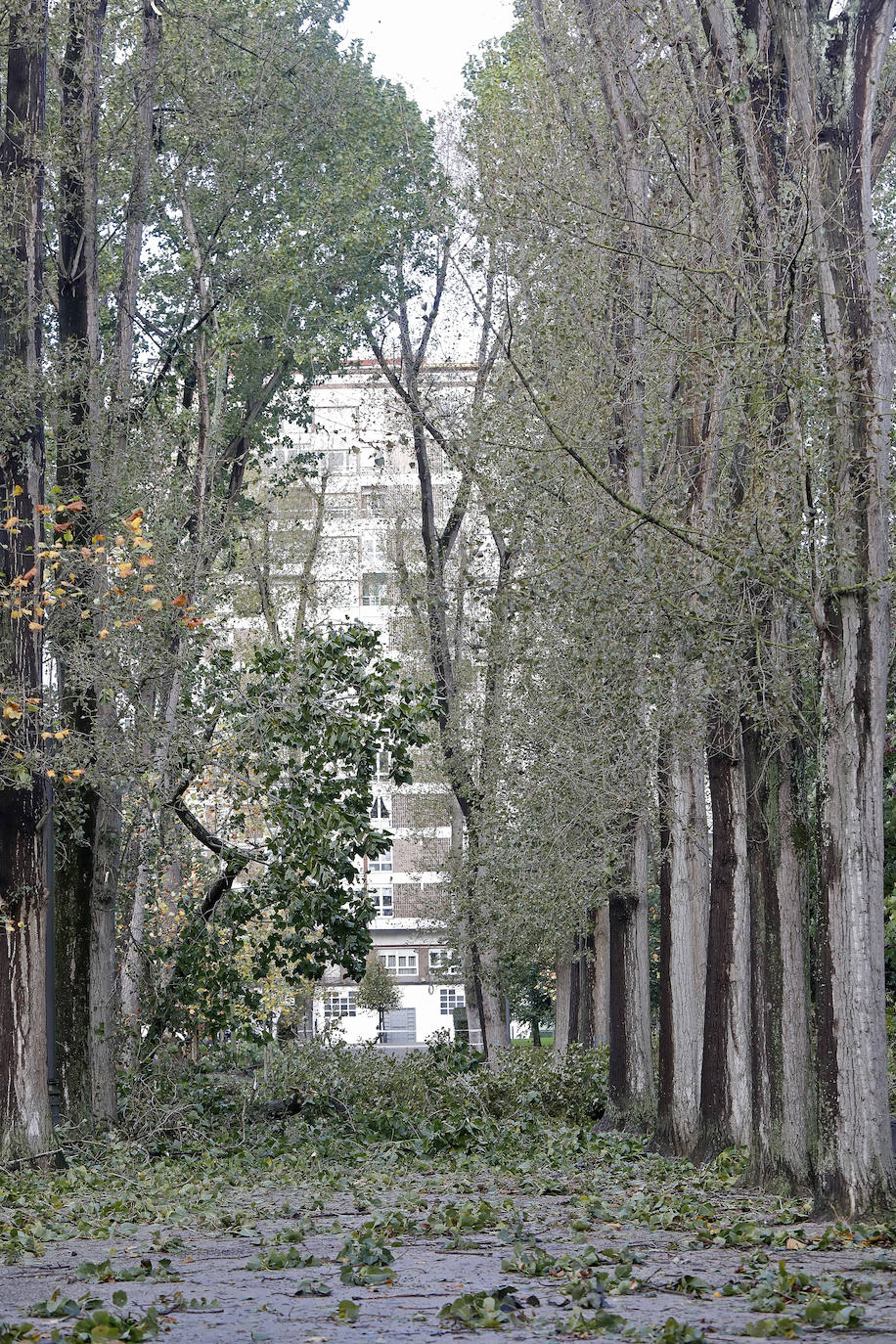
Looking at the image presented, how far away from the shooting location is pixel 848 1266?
7.30 m

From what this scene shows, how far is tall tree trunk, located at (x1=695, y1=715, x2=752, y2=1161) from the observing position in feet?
43.8

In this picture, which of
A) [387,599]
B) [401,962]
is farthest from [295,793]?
[401,962]

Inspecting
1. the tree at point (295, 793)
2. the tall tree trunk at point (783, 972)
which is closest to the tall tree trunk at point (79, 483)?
the tree at point (295, 793)

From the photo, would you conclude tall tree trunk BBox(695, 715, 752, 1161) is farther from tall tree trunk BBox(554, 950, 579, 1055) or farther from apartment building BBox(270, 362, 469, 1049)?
tall tree trunk BBox(554, 950, 579, 1055)

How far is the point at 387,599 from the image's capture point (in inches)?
1148

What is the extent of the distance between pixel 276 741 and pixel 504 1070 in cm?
788

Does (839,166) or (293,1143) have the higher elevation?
(839,166)

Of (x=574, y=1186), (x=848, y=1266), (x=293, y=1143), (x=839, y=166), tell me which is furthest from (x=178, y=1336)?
(x=293, y=1143)

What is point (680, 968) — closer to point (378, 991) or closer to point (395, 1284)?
point (395, 1284)

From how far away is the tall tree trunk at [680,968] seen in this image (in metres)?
15.8

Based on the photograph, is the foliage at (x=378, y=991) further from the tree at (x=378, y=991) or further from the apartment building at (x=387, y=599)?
the apartment building at (x=387, y=599)

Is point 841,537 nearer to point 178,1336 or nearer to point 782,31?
point 782,31

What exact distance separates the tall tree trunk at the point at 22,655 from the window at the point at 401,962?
182ft

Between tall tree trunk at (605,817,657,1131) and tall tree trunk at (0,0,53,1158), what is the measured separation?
7.67m
